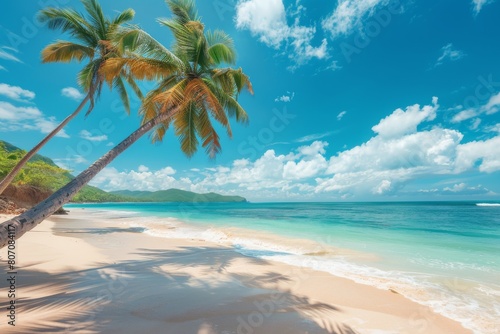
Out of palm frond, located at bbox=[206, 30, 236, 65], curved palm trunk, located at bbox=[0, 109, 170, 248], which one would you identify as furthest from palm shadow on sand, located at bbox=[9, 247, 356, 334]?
palm frond, located at bbox=[206, 30, 236, 65]

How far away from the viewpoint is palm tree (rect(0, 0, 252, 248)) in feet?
21.2

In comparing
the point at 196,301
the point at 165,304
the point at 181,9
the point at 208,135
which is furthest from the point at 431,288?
the point at 181,9

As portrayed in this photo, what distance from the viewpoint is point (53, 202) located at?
3545mm

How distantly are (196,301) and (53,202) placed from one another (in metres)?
2.75

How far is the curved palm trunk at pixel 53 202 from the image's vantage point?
2710mm

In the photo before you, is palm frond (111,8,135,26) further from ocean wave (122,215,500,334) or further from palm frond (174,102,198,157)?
ocean wave (122,215,500,334)

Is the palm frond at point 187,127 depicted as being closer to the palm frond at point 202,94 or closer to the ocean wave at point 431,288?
the palm frond at point 202,94

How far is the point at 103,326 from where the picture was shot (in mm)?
3100

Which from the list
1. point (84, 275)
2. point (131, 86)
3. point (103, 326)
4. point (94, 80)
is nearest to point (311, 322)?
point (103, 326)

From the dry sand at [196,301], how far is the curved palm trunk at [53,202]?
121 centimetres

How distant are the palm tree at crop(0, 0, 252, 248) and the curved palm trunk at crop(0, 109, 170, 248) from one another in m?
0.03

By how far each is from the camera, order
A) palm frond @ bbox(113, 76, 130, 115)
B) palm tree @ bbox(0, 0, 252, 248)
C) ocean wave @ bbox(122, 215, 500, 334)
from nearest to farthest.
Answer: ocean wave @ bbox(122, 215, 500, 334)
palm tree @ bbox(0, 0, 252, 248)
palm frond @ bbox(113, 76, 130, 115)

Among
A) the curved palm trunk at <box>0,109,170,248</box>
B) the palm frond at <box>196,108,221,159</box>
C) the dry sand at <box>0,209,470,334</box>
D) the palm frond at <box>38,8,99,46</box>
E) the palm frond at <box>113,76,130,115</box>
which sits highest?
the palm frond at <box>38,8,99,46</box>

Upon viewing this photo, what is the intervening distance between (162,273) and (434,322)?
5467 millimetres
